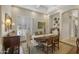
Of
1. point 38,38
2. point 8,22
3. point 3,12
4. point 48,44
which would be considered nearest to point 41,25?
point 38,38

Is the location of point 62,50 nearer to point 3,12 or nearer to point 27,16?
point 27,16

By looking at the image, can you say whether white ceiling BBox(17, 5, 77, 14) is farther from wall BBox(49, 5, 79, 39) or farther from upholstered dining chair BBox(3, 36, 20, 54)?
upholstered dining chair BBox(3, 36, 20, 54)

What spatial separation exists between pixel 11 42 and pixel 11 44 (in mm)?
33

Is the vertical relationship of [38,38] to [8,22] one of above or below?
below

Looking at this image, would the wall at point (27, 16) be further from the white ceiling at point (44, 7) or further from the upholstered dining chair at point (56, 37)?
the upholstered dining chair at point (56, 37)

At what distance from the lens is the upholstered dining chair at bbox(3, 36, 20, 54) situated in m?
2.13

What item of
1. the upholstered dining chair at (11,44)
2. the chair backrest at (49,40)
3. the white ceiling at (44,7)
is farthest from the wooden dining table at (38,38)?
the white ceiling at (44,7)

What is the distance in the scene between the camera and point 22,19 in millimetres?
2135

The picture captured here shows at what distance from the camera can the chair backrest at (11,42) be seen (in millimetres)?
2127

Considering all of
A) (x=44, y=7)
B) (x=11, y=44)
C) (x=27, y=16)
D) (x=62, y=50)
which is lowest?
(x=62, y=50)

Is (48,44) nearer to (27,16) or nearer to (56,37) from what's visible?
(56,37)

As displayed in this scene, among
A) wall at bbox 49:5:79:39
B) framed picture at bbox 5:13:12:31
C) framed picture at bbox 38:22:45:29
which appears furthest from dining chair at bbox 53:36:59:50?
framed picture at bbox 5:13:12:31

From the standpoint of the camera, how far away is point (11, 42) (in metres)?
2.14
